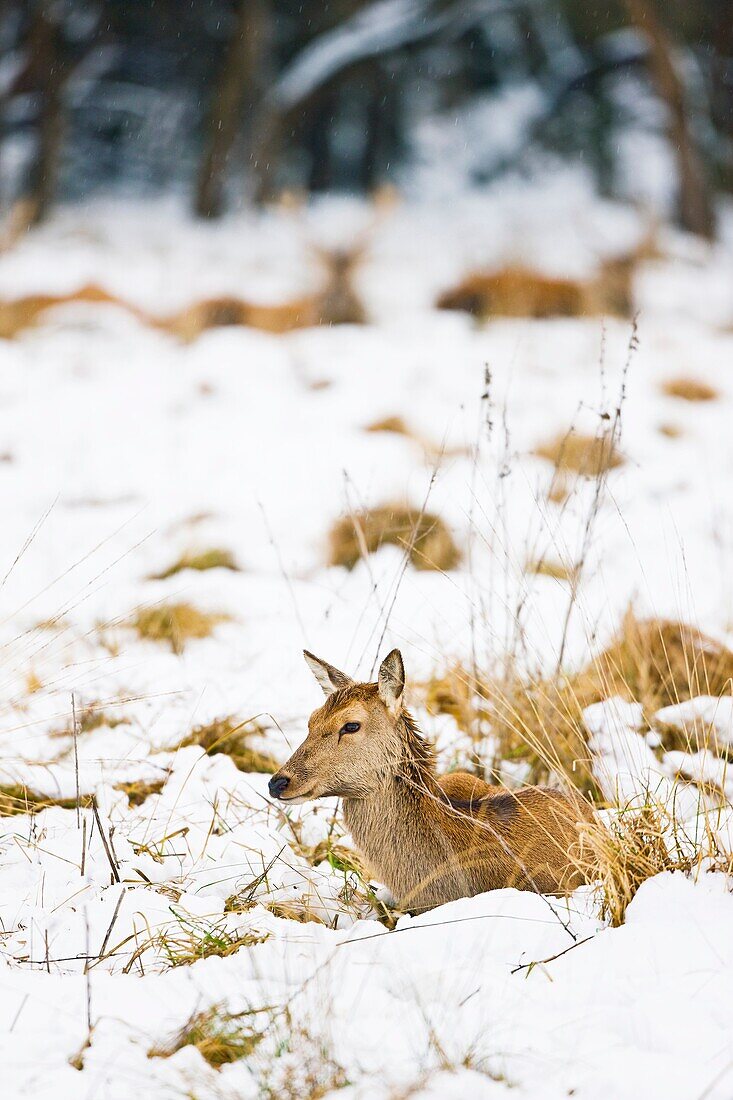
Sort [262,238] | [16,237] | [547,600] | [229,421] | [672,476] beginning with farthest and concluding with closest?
[262,238] → [16,237] → [229,421] → [672,476] → [547,600]

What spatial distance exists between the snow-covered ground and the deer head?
29cm

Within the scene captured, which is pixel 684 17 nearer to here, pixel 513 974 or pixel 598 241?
pixel 598 241

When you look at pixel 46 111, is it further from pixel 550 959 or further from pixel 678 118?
pixel 550 959

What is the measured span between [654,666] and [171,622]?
7.31 ft

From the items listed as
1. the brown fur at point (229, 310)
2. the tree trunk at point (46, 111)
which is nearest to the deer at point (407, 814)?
the brown fur at point (229, 310)

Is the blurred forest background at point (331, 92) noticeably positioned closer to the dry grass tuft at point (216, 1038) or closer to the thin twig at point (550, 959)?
the thin twig at point (550, 959)

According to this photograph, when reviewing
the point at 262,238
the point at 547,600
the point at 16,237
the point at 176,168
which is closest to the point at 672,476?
the point at 547,600

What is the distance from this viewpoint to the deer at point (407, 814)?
9.11 feet

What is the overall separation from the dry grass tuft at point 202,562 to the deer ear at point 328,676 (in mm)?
3158

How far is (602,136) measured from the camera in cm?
1722

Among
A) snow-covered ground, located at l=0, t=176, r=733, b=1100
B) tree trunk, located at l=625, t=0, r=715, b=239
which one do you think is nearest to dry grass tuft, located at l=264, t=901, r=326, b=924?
snow-covered ground, located at l=0, t=176, r=733, b=1100

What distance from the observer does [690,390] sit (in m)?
9.42

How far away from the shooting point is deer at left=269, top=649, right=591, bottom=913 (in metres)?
2.78

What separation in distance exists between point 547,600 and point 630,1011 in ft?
11.3
